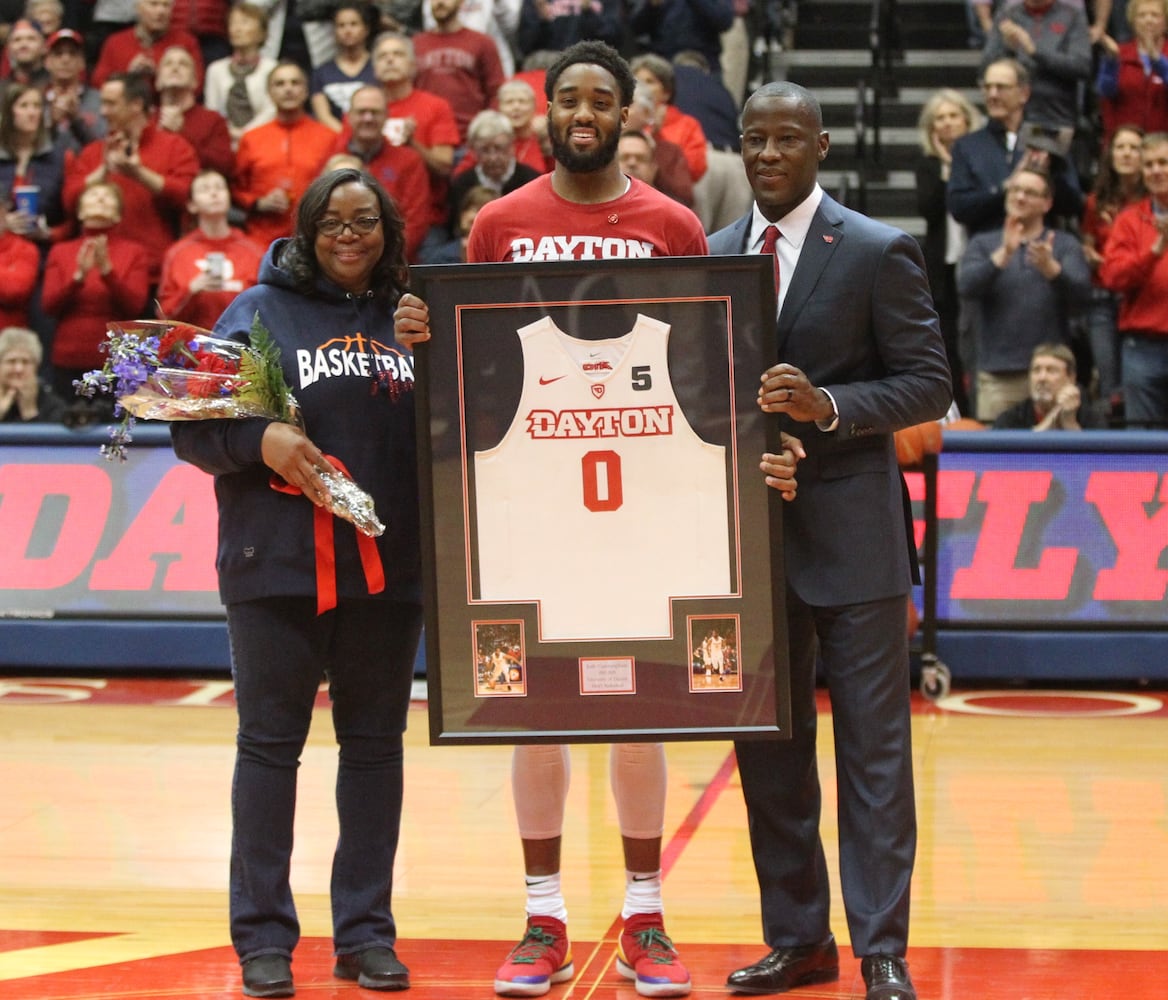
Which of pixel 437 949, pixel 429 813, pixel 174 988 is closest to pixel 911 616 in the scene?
pixel 429 813

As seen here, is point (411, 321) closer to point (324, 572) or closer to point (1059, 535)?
point (324, 572)

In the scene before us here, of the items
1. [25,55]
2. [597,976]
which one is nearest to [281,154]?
[25,55]

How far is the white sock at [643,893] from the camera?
425 cm

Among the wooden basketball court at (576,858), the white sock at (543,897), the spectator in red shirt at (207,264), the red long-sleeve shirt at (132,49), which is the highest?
the red long-sleeve shirt at (132,49)

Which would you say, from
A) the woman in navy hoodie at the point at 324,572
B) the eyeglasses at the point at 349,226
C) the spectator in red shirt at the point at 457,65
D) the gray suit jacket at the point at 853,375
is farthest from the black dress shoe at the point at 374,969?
the spectator in red shirt at the point at 457,65

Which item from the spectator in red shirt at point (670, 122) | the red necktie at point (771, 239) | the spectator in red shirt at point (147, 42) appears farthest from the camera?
the spectator in red shirt at point (147, 42)

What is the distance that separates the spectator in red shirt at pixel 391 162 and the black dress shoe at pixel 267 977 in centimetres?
615

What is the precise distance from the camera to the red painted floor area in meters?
4.13

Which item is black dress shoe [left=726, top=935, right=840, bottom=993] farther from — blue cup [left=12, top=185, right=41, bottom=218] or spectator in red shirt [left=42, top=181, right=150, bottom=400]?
blue cup [left=12, top=185, right=41, bottom=218]

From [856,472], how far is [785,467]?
0.20 meters

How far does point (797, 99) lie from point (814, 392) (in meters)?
0.63

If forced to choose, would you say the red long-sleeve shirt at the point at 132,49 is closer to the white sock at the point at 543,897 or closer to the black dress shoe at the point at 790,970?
the white sock at the point at 543,897

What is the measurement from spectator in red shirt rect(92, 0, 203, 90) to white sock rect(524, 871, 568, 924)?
784 centimetres

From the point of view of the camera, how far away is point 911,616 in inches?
286
